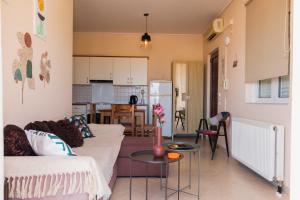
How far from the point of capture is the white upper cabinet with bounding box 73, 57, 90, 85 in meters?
6.45

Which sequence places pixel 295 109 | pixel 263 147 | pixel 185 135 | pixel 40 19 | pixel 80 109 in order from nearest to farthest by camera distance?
pixel 295 109 → pixel 40 19 → pixel 263 147 → pixel 80 109 → pixel 185 135

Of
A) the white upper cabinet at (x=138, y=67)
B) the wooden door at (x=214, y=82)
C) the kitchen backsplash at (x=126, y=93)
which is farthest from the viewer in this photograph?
the kitchen backsplash at (x=126, y=93)

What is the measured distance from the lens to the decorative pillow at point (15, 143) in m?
1.60

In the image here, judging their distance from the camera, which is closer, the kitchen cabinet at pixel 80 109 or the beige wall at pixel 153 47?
the kitchen cabinet at pixel 80 109

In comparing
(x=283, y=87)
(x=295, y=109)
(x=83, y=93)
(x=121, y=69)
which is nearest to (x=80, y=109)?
(x=83, y=93)

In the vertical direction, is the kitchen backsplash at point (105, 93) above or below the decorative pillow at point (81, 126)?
above

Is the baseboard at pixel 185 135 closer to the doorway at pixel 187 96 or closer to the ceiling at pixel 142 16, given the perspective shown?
the doorway at pixel 187 96

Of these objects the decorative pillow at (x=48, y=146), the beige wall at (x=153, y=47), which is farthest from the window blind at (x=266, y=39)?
the beige wall at (x=153, y=47)

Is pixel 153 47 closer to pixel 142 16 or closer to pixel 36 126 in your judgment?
pixel 142 16

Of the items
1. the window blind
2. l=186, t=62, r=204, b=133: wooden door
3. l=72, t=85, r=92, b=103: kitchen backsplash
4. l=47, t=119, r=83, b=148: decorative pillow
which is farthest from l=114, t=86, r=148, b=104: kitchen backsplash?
l=47, t=119, r=83, b=148: decorative pillow

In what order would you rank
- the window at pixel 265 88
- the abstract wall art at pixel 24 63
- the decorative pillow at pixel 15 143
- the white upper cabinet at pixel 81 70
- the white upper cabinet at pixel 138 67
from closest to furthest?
the decorative pillow at pixel 15 143, the abstract wall art at pixel 24 63, the window at pixel 265 88, the white upper cabinet at pixel 81 70, the white upper cabinet at pixel 138 67

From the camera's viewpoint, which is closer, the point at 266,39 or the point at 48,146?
the point at 48,146

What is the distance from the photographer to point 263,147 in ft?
9.33

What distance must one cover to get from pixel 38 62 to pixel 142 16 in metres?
3.32
